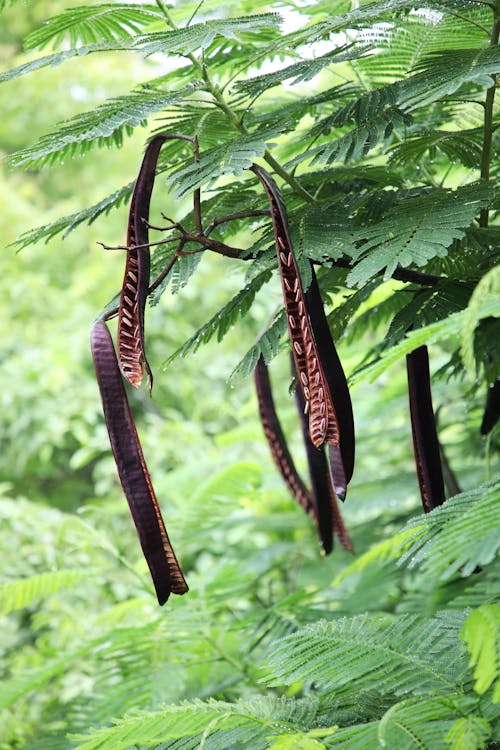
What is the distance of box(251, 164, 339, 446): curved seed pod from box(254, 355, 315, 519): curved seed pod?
413mm

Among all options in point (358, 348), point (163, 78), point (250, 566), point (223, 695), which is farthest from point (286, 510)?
point (163, 78)

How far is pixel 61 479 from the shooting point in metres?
4.31

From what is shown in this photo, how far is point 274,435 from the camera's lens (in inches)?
45.9

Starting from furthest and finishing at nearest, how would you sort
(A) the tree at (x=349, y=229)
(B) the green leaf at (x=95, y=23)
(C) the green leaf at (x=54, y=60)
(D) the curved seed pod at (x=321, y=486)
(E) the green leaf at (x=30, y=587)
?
(E) the green leaf at (x=30, y=587) < (D) the curved seed pod at (x=321, y=486) < (B) the green leaf at (x=95, y=23) < (C) the green leaf at (x=54, y=60) < (A) the tree at (x=349, y=229)

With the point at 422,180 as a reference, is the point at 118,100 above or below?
above

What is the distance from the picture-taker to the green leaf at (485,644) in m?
0.56

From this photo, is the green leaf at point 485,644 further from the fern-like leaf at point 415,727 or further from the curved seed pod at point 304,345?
the curved seed pod at point 304,345

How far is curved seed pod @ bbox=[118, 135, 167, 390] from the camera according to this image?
0.74m

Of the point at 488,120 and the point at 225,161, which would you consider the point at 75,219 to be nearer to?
the point at 225,161

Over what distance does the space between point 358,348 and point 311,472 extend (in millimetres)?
640

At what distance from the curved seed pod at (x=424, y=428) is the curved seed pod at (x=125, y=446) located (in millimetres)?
278

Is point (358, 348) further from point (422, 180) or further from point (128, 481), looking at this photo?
point (128, 481)

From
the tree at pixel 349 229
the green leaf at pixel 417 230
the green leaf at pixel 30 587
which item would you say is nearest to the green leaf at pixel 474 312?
the tree at pixel 349 229

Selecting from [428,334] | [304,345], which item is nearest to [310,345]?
[304,345]
